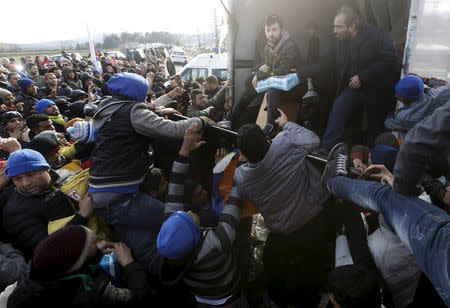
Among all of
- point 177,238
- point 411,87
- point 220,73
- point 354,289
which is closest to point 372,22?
point 411,87

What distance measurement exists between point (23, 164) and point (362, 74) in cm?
327

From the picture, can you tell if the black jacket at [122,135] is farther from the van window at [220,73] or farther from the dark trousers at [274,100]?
the van window at [220,73]

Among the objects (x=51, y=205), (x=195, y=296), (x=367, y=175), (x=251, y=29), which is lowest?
(x=195, y=296)

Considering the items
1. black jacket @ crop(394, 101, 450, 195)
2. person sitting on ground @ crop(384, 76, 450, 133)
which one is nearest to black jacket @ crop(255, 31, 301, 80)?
person sitting on ground @ crop(384, 76, 450, 133)

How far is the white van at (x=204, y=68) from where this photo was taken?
10992 millimetres

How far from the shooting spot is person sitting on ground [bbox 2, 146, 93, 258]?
2066mm

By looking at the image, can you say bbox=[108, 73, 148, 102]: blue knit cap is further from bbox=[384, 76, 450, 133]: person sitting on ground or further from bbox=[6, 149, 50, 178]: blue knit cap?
bbox=[384, 76, 450, 133]: person sitting on ground

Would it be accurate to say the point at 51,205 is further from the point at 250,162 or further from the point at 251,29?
the point at 251,29

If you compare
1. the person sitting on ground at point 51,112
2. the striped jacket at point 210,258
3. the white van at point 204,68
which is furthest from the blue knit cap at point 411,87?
the white van at point 204,68

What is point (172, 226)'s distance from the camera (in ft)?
5.76

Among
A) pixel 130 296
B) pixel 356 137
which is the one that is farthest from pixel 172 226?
pixel 356 137

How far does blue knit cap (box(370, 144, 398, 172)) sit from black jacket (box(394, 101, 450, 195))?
57 cm

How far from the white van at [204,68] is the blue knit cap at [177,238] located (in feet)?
31.9

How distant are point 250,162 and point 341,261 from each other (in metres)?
0.87
